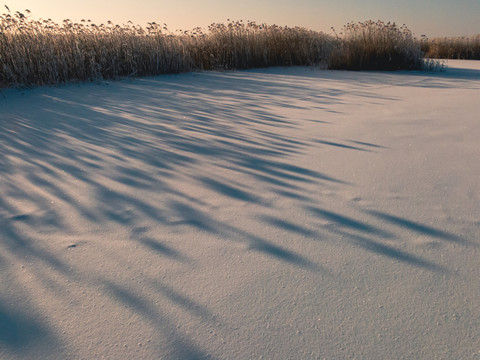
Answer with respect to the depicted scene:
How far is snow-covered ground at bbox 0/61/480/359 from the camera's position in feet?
2.52

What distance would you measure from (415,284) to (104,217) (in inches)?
42.7

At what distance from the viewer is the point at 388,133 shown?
2209 millimetres

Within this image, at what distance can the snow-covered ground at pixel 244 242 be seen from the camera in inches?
30.3

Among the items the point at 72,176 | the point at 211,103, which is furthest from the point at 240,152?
the point at 211,103

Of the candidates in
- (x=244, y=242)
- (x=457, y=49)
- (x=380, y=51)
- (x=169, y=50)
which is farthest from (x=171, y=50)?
(x=457, y=49)

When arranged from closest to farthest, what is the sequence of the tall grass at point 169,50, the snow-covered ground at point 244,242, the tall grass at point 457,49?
the snow-covered ground at point 244,242 < the tall grass at point 169,50 < the tall grass at point 457,49

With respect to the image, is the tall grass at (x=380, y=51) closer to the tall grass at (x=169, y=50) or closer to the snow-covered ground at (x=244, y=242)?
the tall grass at (x=169, y=50)

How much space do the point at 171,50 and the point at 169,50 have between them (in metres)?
0.04

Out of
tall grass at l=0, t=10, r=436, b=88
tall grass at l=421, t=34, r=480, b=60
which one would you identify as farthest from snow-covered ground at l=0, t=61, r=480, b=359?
tall grass at l=421, t=34, r=480, b=60

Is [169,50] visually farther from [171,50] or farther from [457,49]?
[457,49]

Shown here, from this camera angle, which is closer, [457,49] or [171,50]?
[171,50]

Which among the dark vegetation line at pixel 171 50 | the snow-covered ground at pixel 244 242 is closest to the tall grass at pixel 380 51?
the dark vegetation line at pixel 171 50

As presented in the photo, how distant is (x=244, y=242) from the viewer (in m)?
1.11

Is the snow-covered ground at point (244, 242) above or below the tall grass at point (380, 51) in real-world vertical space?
below
